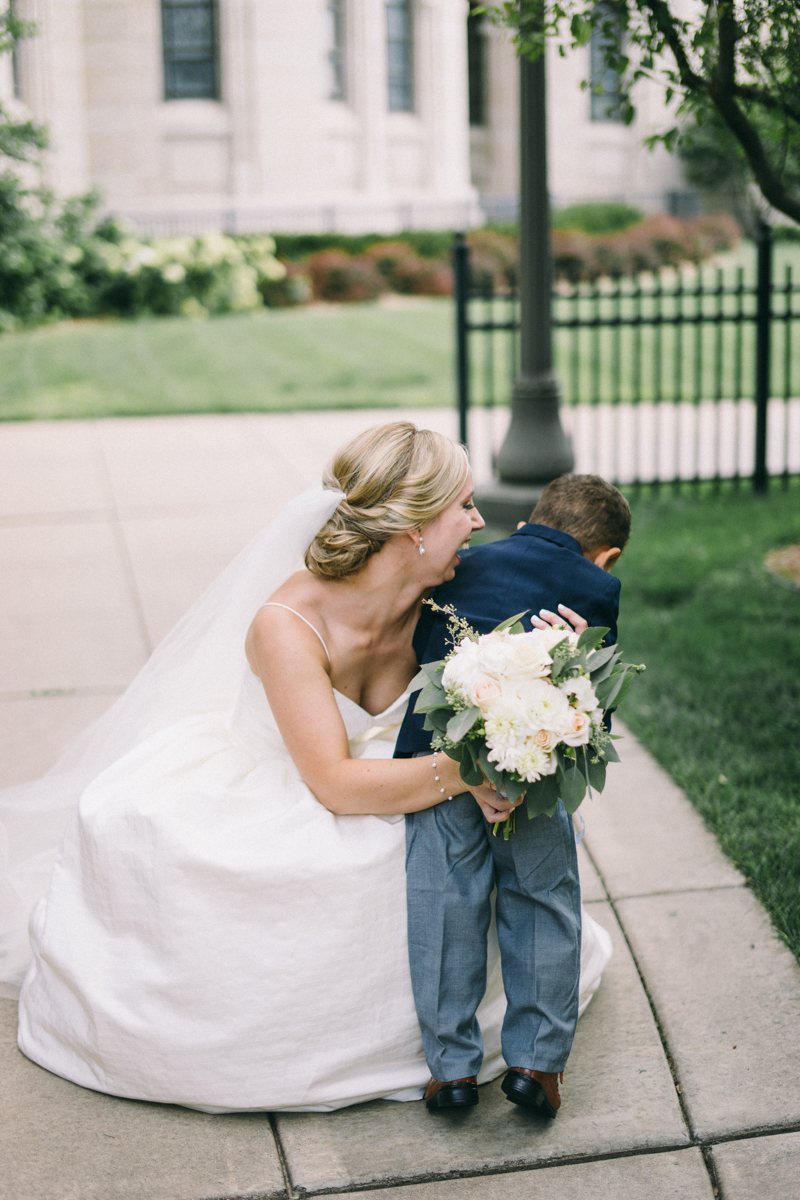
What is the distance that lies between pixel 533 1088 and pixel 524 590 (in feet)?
3.75

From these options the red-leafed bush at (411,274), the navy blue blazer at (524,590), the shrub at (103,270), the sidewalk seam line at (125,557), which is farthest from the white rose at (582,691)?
the red-leafed bush at (411,274)

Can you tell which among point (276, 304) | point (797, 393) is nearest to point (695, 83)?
point (797, 393)

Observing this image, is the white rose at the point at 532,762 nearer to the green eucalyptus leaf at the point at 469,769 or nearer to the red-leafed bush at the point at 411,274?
the green eucalyptus leaf at the point at 469,769

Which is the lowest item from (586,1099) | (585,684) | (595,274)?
(586,1099)

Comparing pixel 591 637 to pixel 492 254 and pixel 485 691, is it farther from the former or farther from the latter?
pixel 492 254

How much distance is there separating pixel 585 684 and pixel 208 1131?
1.35 meters

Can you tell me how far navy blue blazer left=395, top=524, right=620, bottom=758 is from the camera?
2979 mm

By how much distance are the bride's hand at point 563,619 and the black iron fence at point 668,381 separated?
553 cm

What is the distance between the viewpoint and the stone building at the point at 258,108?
27.5 meters

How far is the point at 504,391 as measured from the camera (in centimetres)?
1384

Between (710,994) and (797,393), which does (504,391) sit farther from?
(710,994)

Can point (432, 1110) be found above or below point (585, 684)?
below

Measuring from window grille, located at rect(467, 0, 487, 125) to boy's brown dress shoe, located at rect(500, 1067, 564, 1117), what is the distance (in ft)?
126

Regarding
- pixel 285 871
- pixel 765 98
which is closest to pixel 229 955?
pixel 285 871
